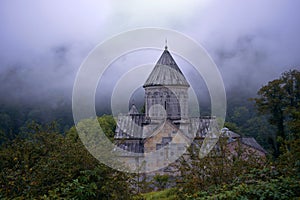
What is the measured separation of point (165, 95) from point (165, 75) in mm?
1382

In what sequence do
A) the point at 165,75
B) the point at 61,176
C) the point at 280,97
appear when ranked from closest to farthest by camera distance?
the point at 61,176, the point at 280,97, the point at 165,75

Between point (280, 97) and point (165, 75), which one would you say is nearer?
point (280, 97)

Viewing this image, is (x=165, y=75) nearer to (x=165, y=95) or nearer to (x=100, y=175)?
(x=165, y=95)

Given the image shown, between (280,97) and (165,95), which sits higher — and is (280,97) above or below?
below

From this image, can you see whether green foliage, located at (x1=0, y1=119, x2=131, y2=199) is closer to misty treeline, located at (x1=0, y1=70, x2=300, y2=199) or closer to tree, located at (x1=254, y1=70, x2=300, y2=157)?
misty treeline, located at (x1=0, y1=70, x2=300, y2=199)

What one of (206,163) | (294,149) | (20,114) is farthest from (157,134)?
(20,114)

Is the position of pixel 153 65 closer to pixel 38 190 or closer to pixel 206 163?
pixel 206 163

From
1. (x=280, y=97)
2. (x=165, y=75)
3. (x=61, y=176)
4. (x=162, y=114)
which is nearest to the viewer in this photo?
(x=61, y=176)

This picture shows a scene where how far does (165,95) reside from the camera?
910 inches

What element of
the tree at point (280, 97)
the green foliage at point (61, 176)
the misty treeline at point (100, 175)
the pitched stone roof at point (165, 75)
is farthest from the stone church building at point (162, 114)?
the green foliage at point (61, 176)

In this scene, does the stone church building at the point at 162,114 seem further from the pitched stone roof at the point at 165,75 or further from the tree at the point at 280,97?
the tree at the point at 280,97

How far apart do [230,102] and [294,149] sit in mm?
58895

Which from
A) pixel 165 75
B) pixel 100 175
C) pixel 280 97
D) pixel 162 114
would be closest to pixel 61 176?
pixel 100 175

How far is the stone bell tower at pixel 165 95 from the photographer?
75.2 ft
